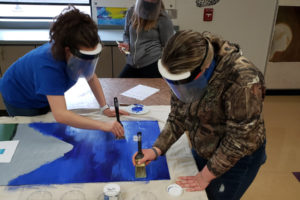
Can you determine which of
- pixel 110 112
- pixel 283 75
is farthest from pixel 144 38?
pixel 283 75

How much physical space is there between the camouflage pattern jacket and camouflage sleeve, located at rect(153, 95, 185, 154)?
83mm

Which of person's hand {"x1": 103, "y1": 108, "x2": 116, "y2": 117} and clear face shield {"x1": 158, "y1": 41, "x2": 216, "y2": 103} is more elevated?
clear face shield {"x1": 158, "y1": 41, "x2": 216, "y2": 103}

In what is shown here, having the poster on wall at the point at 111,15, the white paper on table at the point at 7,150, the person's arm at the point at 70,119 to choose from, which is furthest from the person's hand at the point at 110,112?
the poster on wall at the point at 111,15

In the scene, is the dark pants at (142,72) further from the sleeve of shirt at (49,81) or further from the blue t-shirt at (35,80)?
the sleeve of shirt at (49,81)

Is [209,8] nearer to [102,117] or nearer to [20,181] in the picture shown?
[102,117]

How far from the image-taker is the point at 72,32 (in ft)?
3.90

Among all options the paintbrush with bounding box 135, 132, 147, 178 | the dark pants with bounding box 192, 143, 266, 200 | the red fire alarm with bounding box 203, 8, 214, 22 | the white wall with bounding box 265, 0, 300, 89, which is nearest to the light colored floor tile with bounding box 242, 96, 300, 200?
the white wall with bounding box 265, 0, 300, 89

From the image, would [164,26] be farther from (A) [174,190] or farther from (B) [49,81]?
(A) [174,190]

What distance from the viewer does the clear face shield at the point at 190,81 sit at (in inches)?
36.3

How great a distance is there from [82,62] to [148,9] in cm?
100

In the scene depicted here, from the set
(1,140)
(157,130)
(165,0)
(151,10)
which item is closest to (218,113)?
(157,130)

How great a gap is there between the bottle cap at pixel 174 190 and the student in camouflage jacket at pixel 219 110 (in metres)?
0.03

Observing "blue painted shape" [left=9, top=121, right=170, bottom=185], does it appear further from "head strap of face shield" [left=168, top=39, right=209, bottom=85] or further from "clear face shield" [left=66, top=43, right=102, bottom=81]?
"head strap of face shield" [left=168, top=39, right=209, bottom=85]

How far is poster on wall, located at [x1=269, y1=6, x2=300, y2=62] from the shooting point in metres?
3.26
